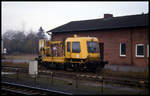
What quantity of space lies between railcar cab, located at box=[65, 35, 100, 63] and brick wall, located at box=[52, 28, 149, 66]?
26.3 ft

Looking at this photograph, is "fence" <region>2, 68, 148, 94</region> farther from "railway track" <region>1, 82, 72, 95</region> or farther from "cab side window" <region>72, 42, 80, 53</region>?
"cab side window" <region>72, 42, 80, 53</region>

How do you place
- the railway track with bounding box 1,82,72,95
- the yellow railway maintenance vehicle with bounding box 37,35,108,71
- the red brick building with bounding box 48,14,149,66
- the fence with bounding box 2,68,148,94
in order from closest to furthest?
the railway track with bounding box 1,82,72,95, the fence with bounding box 2,68,148,94, the yellow railway maintenance vehicle with bounding box 37,35,108,71, the red brick building with bounding box 48,14,149,66

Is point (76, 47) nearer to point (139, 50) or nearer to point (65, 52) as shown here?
point (65, 52)

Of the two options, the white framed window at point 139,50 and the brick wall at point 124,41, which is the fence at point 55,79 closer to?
the white framed window at point 139,50

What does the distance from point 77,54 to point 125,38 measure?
33.8ft

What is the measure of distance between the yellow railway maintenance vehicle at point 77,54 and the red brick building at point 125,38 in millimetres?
7113

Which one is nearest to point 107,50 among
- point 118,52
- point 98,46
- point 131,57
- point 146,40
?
point 118,52

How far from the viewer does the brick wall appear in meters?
29.1

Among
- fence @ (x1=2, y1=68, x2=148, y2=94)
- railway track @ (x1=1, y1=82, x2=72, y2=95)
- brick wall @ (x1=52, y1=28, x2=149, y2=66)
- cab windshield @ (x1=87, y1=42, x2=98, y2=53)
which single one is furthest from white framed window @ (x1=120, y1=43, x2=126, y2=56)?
railway track @ (x1=1, y1=82, x2=72, y2=95)

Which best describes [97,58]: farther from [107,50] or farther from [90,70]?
[107,50]

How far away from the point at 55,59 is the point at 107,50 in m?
10.2

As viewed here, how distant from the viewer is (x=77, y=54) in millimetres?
22906

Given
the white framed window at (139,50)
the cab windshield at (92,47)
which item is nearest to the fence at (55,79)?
the cab windshield at (92,47)

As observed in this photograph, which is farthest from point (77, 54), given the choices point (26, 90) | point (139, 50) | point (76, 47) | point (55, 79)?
point (26, 90)
